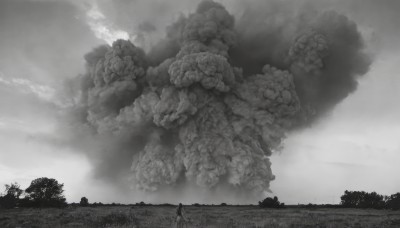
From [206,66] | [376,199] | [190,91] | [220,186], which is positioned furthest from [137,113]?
[376,199]

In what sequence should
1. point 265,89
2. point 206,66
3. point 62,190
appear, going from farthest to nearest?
point 265,89 < point 206,66 < point 62,190

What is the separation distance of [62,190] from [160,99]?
2056cm

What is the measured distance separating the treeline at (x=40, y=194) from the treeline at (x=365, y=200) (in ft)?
111

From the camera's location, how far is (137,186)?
208 feet

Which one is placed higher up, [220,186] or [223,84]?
[223,84]

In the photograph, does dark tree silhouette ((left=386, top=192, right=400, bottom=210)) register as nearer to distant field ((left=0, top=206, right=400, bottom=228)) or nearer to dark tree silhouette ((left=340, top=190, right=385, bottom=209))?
dark tree silhouette ((left=340, top=190, right=385, bottom=209))

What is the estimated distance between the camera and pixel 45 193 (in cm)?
A: 4734

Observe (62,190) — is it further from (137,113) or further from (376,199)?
(376,199)

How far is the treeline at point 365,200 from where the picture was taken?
47500 millimetres

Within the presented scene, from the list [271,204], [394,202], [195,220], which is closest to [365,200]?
[394,202]

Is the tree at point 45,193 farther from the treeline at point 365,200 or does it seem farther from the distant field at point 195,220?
the treeline at point 365,200

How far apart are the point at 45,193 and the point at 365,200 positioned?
126ft

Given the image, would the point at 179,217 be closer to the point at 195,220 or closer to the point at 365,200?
the point at 195,220

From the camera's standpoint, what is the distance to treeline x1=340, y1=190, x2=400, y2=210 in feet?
156
